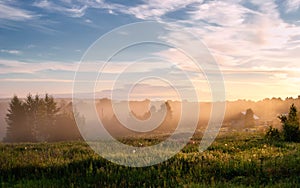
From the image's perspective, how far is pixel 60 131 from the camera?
3029 inches

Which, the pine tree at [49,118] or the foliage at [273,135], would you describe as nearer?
the foliage at [273,135]

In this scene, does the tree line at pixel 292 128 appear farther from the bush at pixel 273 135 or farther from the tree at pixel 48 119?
the tree at pixel 48 119

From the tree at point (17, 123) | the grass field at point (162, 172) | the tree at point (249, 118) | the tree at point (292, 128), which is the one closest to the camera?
the grass field at point (162, 172)

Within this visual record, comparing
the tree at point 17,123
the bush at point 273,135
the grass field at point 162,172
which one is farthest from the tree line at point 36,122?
the grass field at point 162,172

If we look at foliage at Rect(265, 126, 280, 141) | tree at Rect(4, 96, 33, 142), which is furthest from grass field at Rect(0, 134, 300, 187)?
tree at Rect(4, 96, 33, 142)

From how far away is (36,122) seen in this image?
7425cm

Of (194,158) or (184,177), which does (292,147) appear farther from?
(184,177)

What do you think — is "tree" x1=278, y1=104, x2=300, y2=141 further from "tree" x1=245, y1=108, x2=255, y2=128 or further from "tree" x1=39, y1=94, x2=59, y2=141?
"tree" x1=245, y1=108, x2=255, y2=128

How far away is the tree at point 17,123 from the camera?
7361 centimetres

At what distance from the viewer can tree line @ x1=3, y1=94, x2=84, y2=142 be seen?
7400 cm

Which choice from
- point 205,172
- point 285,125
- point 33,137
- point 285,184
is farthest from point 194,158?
point 33,137

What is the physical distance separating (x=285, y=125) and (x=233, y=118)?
7542cm

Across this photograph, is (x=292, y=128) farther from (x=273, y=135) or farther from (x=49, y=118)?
(x=49, y=118)

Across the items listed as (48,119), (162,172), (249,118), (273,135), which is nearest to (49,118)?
(48,119)
